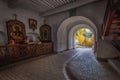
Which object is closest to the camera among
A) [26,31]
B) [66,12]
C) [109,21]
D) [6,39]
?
[109,21]

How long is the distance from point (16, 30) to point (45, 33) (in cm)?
251

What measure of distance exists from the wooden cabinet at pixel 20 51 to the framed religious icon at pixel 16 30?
73 cm

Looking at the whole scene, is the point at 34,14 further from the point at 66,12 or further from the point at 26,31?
the point at 66,12

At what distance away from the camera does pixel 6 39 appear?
5.03 m

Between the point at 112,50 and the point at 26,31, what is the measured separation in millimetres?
5538

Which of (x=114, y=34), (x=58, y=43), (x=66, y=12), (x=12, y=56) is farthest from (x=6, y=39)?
(x=114, y=34)

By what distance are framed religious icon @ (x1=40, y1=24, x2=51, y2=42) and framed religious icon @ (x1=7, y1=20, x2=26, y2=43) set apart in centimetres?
172

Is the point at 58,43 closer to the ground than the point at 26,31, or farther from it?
closer to the ground

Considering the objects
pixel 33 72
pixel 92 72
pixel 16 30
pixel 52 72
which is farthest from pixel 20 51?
pixel 92 72

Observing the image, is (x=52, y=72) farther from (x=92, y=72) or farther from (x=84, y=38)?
(x=84, y=38)

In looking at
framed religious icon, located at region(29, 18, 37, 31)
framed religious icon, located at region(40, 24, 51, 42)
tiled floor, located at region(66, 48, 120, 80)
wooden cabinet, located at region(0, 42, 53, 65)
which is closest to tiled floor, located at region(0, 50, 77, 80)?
tiled floor, located at region(66, 48, 120, 80)

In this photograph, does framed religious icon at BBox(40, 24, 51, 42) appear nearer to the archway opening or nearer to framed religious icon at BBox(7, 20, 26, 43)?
framed religious icon at BBox(7, 20, 26, 43)

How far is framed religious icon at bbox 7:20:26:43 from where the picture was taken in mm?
5090

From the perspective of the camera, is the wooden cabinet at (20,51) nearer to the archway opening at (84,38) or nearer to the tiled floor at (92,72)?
the tiled floor at (92,72)
